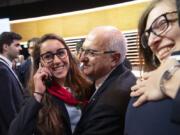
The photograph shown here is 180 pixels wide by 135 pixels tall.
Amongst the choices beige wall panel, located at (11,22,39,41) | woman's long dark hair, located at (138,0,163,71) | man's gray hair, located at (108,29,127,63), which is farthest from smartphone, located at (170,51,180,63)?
beige wall panel, located at (11,22,39,41)

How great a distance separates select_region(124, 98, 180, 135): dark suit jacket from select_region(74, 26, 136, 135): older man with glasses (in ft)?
2.05

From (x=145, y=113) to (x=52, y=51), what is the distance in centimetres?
133

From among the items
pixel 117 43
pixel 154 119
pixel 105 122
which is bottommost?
pixel 105 122

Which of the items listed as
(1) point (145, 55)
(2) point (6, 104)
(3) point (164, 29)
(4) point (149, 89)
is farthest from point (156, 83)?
(2) point (6, 104)

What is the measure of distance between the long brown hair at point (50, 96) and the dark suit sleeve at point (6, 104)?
4.82 ft

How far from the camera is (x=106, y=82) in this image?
1955 millimetres

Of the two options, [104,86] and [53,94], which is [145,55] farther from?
[53,94]

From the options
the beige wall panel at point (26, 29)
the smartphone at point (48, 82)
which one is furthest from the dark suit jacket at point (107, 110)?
the beige wall panel at point (26, 29)

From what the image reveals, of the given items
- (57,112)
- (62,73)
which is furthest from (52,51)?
(57,112)

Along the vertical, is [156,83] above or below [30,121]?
above

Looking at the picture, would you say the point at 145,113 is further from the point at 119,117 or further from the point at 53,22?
the point at 53,22

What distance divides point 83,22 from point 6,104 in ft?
12.4

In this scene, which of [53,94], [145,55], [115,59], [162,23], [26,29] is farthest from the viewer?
[26,29]

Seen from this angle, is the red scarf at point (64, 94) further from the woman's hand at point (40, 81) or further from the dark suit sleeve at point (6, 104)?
the dark suit sleeve at point (6, 104)
